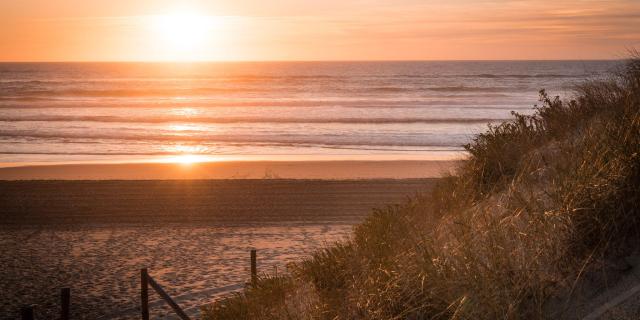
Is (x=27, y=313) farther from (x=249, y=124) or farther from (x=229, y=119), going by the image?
(x=229, y=119)

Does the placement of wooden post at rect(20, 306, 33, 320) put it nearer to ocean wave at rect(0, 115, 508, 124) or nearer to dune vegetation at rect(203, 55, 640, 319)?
dune vegetation at rect(203, 55, 640, 319)

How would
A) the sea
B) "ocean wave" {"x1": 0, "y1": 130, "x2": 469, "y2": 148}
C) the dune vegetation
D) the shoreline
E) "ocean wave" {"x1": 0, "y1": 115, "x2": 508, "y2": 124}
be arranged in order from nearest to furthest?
the dune vegetation → the shoreline → the sea → "ocean wave" {"x1": 0, "y1": 130, "x2": 469, "y2": 148} → "ocean wave" {"x1": 0, "y1": 115, "x2": 508, "y2": 124}

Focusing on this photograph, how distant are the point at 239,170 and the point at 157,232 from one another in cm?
896

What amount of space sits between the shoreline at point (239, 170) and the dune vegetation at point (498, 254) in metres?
14.3

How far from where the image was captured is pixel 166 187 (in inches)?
766

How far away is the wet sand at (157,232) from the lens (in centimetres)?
1076

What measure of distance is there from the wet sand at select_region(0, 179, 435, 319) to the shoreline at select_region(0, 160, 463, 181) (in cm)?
164

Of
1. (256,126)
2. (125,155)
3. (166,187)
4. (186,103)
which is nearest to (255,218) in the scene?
(166,187)

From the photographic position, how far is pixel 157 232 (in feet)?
47.9

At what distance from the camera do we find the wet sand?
10.8 metres

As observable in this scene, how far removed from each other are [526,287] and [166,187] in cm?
1620

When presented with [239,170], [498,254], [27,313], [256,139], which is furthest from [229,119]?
[498,254]

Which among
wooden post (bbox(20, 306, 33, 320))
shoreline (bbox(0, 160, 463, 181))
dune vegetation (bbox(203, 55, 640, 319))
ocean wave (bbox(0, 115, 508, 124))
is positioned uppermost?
dune vegetation (bbox(203, 55, 640, 319))

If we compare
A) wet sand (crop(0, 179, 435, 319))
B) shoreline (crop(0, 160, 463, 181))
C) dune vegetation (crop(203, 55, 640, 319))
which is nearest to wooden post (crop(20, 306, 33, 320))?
dune vegetation (crop(203, 55, 640, 319))
